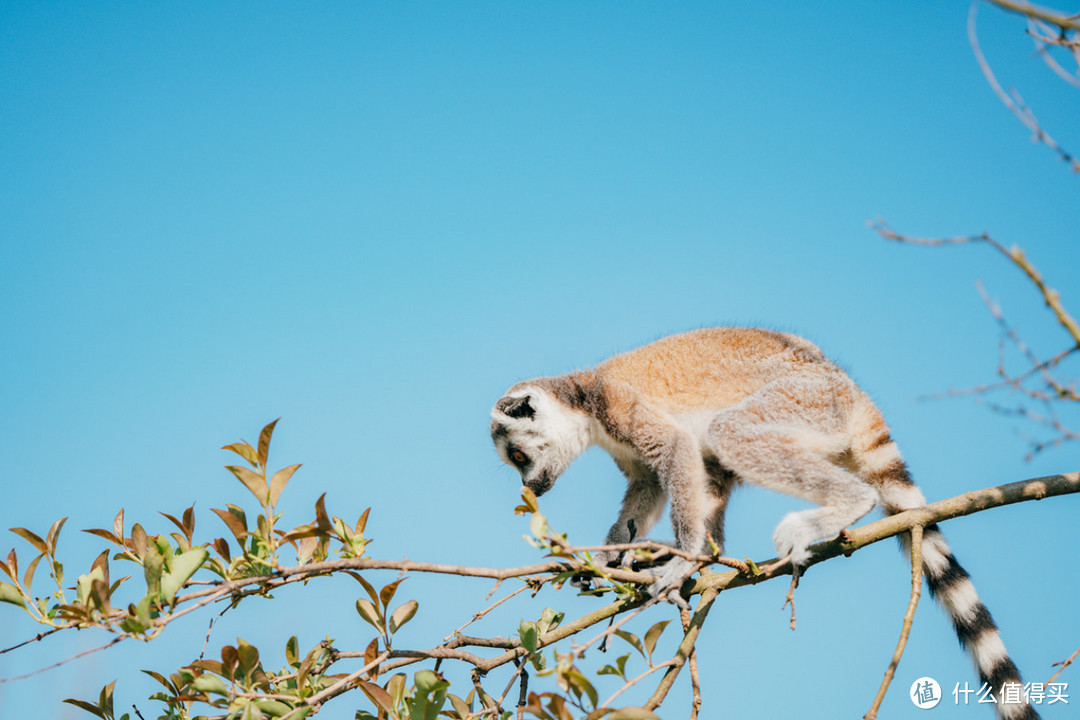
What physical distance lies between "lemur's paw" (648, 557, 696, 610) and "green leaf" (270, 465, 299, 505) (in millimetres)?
2125

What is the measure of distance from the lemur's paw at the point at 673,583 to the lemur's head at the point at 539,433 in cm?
232

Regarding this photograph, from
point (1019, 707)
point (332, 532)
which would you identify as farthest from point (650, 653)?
point (1019, 707)

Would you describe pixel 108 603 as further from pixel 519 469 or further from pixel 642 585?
pixel 519 469

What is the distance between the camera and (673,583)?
4.39 meters

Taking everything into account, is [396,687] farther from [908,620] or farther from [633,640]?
[908,620]

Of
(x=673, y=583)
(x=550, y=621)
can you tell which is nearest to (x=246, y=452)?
(x=550, y=621)

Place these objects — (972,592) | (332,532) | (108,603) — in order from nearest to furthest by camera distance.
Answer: (108,603) < (332,532) < (972,592)

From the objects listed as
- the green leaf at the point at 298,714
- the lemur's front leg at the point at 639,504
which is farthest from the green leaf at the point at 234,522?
the lemur's front leg at the point at 639,504

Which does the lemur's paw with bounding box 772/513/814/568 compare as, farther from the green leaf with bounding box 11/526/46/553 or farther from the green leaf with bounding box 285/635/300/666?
the green leaf with bounding box 11/526/46/553

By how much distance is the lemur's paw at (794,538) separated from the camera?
4570 millimetres

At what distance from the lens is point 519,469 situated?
7359mm

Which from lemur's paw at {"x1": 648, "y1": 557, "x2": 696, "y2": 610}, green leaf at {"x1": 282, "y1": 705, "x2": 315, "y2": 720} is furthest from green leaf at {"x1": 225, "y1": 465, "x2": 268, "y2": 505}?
lemur's paw at {"x1": 648, "y1": 557, "x2": 696, "y2": 610}

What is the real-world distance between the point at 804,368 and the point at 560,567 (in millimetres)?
3713

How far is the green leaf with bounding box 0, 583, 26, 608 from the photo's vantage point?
9.74ft
